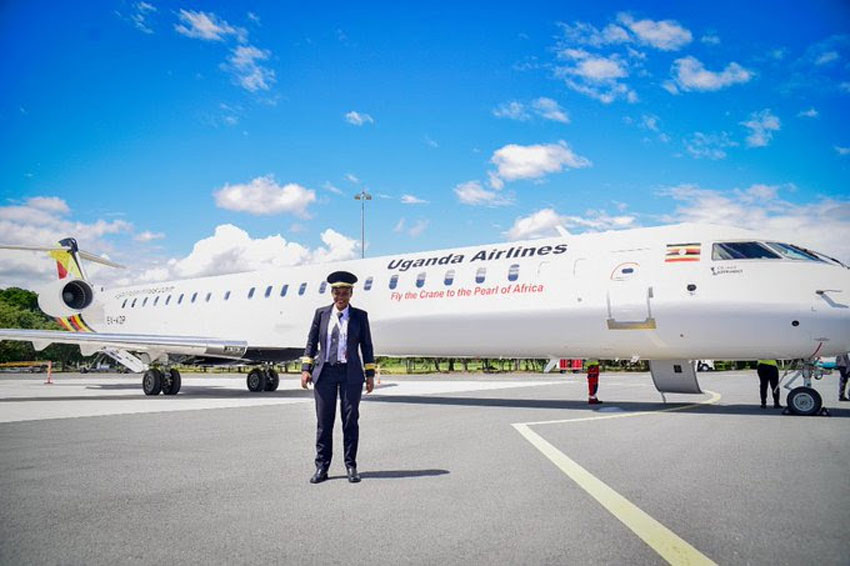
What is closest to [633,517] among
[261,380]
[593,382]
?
[593,382]

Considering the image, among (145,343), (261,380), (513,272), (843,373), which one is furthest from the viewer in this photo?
(261,380)

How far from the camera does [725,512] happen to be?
4.59 meters

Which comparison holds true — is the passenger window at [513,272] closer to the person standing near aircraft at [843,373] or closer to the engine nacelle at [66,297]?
the person standing near aircraft at [843,373]

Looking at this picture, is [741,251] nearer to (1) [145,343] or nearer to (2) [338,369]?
(2) [338,369]

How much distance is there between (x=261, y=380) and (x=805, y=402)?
15.7m

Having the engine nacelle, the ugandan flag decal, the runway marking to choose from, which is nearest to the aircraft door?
the ugandan flag decal

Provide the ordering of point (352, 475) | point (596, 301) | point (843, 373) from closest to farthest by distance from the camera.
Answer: point (352, 475), point (596, 301), point (843, 373)

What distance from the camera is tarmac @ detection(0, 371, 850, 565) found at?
3.80 m

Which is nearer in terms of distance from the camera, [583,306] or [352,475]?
[352,475]

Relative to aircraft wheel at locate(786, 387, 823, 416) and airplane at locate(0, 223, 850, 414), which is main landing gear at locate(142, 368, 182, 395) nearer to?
airplane at locate(0, 223, 850, 414)

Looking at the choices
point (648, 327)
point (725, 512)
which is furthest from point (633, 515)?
point (648, 327)

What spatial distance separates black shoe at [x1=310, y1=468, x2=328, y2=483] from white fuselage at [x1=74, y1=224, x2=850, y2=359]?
7801mm

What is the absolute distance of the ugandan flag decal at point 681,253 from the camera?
12.0 m

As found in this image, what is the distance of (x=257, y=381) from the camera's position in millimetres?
21109
